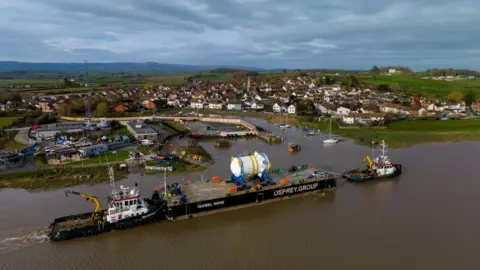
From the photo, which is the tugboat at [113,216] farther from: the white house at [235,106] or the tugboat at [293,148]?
the white house at [235,106]

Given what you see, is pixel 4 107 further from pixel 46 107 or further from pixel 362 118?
pixel 362 118

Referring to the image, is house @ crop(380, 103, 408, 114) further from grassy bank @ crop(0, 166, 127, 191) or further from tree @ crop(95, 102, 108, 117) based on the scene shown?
tree @ crop(95, 102, 108, 117)

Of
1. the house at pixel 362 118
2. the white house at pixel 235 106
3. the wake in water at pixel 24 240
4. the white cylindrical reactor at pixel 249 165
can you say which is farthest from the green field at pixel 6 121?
the house at pixel 362 118

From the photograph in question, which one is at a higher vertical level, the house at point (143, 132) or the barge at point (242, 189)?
the house at point (143, 132)

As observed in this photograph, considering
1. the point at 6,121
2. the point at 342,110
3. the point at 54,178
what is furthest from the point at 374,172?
the point at 6,121

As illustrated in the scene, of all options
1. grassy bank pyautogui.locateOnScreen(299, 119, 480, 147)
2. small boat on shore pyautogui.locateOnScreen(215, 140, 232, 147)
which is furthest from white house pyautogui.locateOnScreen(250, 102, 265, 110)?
small boat on shore pyautogui.locateOnScreen(215, 140, 232, 147)
